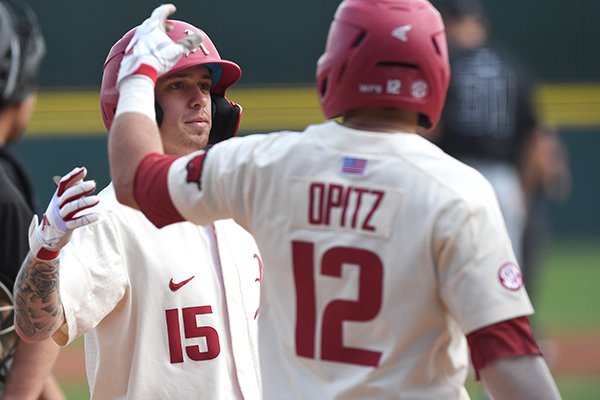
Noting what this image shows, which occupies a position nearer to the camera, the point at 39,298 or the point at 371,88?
the point at 371,88

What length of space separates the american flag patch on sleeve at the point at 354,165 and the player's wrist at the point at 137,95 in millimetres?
449

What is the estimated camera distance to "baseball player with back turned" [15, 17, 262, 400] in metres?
3.06

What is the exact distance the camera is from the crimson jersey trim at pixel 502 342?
7.63ft

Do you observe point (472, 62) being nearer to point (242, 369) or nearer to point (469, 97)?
point (469, 97)

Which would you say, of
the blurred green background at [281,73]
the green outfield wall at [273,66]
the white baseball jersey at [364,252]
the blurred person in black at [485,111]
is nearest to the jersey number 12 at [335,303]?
the white baseball jersey at [364,252]

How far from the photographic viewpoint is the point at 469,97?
9008 millimetres

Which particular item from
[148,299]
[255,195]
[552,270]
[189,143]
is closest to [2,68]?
[189,143]

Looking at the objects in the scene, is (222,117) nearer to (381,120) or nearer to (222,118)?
(222,118)

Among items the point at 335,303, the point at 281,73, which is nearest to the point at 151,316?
the point at 335,303

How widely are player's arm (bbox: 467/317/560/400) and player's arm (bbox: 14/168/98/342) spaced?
0.98 meters

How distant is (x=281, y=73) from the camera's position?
16406 millimetres

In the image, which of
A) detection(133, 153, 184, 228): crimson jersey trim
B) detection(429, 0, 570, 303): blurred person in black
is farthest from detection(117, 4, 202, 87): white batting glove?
detection(429, 0, 570, 303): blurred person in black

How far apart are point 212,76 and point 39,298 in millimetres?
876

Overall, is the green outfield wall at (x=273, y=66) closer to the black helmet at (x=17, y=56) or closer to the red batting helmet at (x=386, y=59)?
the black helmet at (x=17, y=56)
